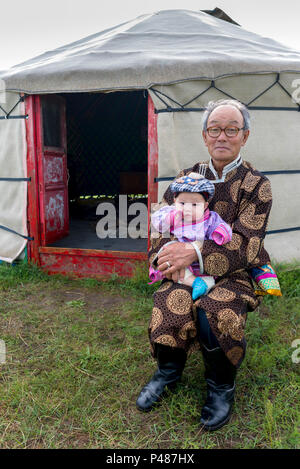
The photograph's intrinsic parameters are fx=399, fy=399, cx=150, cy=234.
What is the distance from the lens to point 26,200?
126 inches

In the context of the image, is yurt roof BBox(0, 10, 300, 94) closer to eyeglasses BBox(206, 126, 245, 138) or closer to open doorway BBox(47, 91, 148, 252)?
eyeglasses BBox(206, 126, 245, 138)

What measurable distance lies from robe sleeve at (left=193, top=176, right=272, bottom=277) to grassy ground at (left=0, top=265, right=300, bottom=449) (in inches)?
22.7

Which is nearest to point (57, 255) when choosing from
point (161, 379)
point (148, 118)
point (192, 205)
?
point (148, 118)

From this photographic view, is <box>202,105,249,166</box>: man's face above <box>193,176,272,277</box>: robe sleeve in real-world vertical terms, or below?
above

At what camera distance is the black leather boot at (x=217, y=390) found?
1469mm

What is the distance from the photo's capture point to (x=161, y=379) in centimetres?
162

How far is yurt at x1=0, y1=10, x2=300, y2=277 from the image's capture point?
2.78 metres

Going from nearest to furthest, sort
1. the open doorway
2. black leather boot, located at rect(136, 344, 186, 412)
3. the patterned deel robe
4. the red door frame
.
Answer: the patterned deel robe < black leather boot, located at rect(136, 344, 186, 412) < the red door frame < the open doorway

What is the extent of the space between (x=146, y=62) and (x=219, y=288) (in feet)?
6.17

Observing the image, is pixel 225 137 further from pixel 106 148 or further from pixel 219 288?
pixel 106 148

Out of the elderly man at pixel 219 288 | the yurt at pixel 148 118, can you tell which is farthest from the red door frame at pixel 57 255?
the elderly man at pixel 219 288

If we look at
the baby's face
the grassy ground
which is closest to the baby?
the baby's face

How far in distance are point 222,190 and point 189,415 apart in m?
0.91

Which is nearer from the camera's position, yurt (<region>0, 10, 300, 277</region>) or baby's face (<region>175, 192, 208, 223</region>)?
baby's face (<region>175, 192, 208, 223</region>)
